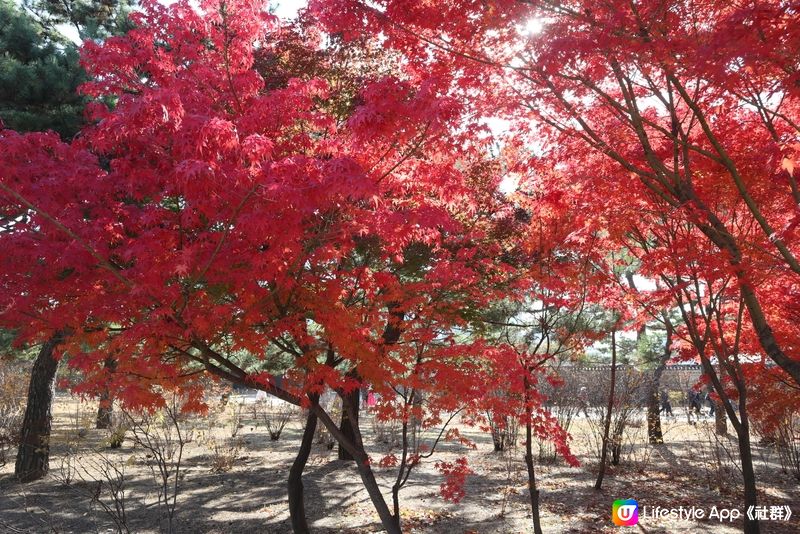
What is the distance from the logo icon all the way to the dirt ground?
0.11 metres

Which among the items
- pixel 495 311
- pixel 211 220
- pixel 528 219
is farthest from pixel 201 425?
pixel 211 220

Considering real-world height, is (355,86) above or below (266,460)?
above

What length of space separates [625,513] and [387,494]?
4017mm

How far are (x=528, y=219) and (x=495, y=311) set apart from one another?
10.2 ft

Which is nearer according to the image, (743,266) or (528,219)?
(743,266)

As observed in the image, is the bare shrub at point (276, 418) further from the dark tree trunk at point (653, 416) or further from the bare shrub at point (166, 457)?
the dark tree trunk at point (653, 416)

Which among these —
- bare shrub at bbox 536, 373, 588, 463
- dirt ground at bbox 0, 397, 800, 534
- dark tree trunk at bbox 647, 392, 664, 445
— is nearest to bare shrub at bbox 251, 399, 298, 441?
dirt ground at bbox 0, 397, 800, 534

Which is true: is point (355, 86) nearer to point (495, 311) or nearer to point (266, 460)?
point (495, 311)

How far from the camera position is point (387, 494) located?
9492 mm

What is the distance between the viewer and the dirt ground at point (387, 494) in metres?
7.70

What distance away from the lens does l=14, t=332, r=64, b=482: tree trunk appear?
1023 cm

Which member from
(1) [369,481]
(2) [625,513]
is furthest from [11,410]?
(2) [625,513]

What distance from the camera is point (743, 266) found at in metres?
4.78

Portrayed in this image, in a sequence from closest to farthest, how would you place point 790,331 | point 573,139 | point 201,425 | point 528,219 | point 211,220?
point 211,220, point 573,139, point 790,331, point 528,219, point 201,425
